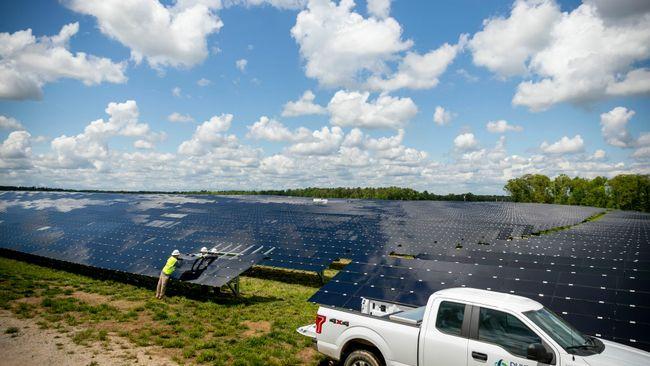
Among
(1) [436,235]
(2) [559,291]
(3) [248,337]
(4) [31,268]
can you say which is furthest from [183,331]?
(1) [436,235]

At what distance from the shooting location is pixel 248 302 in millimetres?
17234

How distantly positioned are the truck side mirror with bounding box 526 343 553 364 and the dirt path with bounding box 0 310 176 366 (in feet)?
29.5

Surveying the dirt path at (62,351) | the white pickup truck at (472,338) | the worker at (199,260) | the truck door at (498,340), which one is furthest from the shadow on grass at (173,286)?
the truck door at (498,340)

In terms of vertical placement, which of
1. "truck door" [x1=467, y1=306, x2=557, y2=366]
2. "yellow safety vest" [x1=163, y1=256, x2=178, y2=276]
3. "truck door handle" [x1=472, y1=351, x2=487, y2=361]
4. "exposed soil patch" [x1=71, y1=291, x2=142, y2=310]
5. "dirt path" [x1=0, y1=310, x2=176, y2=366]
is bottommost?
"exposed soil patch" [x1=71, y1=291, x2=142, y2=310]

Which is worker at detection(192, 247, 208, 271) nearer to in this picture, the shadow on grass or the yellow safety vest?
the yellow safety vest

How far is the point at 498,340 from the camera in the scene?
6.59 meters

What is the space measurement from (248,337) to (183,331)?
243cm

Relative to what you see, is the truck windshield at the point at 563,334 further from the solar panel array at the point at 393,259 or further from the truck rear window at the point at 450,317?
the solar panel array at the point at 393,259

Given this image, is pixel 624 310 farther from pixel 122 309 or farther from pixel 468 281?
pixel 122 309

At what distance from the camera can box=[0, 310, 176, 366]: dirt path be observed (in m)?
9.73

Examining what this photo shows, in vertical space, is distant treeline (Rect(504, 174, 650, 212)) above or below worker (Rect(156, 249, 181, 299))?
above

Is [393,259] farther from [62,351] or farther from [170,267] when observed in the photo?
[62,351]

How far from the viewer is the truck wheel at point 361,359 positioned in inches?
302

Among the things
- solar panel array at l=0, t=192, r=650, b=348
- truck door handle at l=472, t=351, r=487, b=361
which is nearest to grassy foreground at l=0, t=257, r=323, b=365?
solar panel array at l=0, t=192, r=650, b=348
